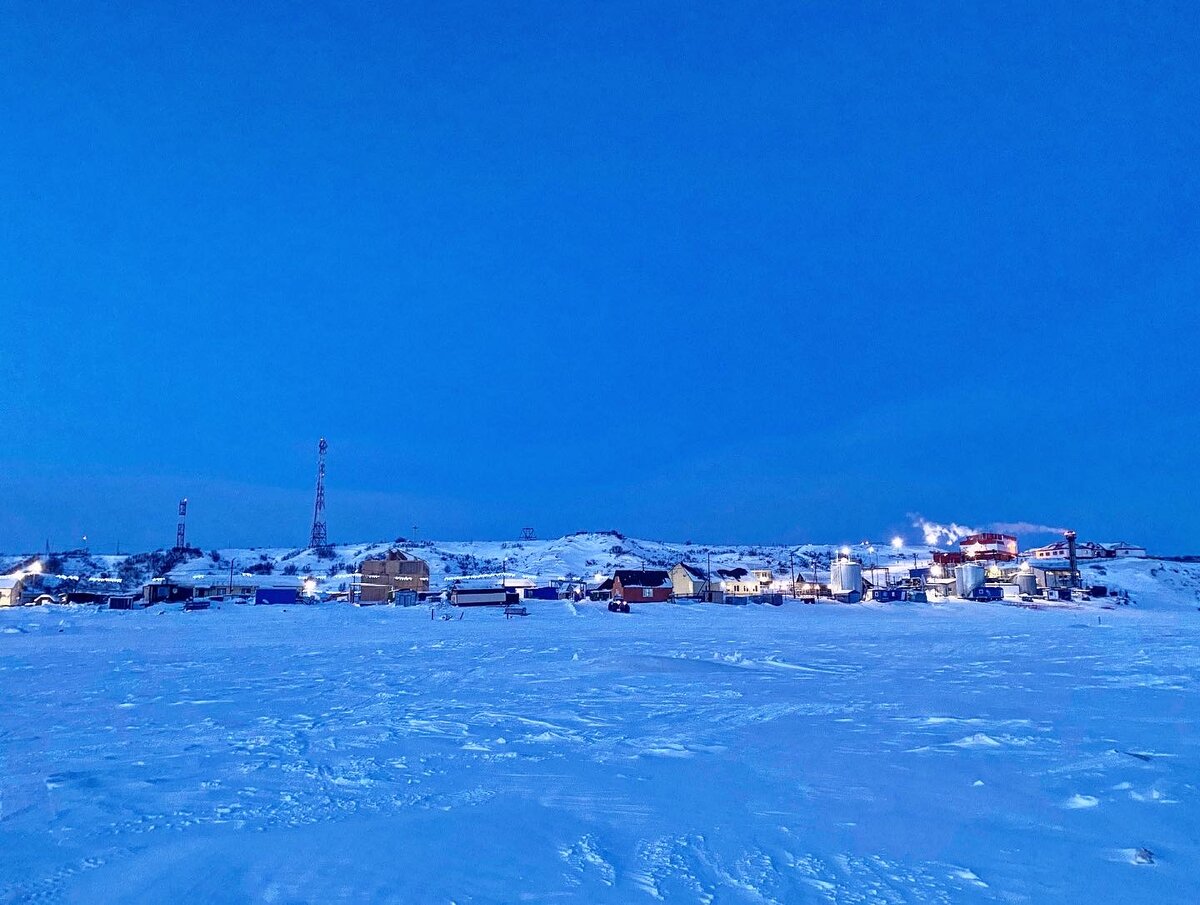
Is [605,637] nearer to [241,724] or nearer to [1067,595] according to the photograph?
[241,724]

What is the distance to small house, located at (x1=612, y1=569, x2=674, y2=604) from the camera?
5731 cm

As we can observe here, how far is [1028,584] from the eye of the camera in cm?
6138

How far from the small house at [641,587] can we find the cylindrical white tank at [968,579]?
27013mm

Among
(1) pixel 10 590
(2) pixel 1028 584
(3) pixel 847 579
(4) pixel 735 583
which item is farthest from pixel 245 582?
(2) pixel 1028 584

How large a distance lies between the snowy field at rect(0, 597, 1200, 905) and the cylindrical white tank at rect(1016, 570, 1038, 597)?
51.2m

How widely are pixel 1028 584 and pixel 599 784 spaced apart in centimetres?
6589

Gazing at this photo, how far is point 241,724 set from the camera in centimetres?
971

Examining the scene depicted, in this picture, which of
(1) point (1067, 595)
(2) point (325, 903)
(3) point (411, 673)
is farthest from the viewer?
(1) point (1067, 595)

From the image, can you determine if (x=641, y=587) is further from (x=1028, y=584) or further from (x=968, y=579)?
(x=1028, y=584)

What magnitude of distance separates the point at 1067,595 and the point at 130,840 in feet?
223

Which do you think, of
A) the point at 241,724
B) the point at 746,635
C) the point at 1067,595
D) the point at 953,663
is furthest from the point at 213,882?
the point at 1067,595

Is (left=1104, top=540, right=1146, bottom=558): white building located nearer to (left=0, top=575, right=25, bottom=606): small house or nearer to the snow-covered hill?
the snow-covered hill

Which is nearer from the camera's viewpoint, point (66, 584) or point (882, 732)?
point (882, 732)

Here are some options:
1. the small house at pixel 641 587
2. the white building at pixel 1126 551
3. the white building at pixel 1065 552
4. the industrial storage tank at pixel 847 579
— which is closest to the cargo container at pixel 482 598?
the small house at pixel 641 587
